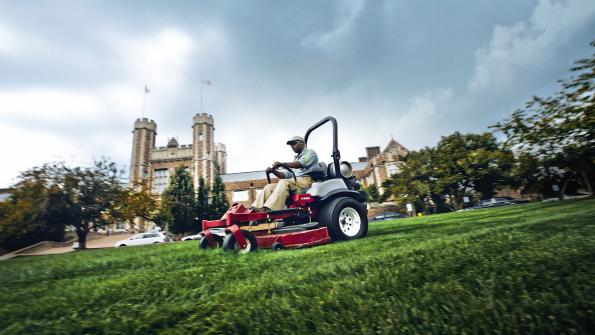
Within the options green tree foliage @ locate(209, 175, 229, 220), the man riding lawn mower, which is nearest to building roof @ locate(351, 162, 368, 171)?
green tree foliage @ locate(209, 175, 229, 220)

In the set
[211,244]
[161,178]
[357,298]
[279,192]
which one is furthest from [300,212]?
[161,178]

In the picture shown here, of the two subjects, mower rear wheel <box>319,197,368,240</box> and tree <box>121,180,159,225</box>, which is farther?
tree <box>121,180,159,225</box>

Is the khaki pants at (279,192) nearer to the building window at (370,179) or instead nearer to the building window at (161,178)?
the building window at (161,178)

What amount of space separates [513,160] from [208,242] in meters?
17.2

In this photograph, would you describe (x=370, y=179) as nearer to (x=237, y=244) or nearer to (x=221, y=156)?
(x=221, y=156)

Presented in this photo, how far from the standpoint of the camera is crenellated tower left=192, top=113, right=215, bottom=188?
112ft

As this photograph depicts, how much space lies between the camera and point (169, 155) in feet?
123

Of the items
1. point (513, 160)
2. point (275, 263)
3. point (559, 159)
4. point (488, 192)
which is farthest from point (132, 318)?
point (488, 192)

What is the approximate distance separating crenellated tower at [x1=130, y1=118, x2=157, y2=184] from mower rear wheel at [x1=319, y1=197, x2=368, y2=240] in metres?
36.7

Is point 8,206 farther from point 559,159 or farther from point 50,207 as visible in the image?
point 559,159

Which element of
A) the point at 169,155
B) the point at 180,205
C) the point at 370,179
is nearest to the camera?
the point at 180,205

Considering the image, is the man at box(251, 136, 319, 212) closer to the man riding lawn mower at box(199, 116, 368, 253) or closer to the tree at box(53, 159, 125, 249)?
the man riding lawn mower at box(199, 116, 368, 253)

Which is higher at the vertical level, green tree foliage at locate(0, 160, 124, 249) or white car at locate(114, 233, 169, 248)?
green tree foliage at locate(0, 160, 124, 249)

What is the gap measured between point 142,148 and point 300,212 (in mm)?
38032
